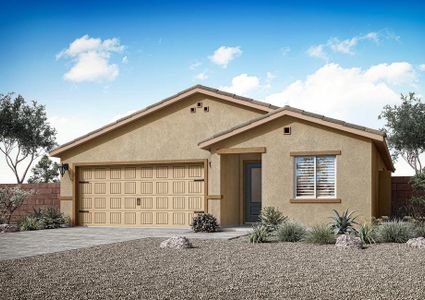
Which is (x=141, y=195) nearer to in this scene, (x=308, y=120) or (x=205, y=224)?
(x=205, y=224)

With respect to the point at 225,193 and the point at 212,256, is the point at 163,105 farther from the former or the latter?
the point at 212,256

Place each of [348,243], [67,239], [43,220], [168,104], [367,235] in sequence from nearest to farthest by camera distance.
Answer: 1. [348,243]
2. [367,235]
3. [67,239]
4. [168,104]
5. [43,220]

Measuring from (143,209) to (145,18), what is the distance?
25.9 feet

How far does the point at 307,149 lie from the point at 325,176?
1.05 meters

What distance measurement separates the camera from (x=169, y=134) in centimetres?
2250

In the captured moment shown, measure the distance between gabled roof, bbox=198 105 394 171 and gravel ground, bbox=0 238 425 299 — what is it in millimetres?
4782

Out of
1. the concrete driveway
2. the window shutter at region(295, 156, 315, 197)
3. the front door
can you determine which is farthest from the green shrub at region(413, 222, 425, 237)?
the front door

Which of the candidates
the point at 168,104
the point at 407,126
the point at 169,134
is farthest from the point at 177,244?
the point at 407,126

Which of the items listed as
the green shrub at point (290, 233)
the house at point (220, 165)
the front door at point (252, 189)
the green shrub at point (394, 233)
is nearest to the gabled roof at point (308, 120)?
the house at point (220, 165)

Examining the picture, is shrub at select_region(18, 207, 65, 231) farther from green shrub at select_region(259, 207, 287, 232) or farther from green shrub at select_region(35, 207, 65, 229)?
green shrub at select_region(259, 207, 287, 232)

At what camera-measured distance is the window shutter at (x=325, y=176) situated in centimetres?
1900

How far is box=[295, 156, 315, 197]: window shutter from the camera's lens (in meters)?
19.2

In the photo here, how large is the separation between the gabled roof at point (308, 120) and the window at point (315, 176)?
1.13 meters

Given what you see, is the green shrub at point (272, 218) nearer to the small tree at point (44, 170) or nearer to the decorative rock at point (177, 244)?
the decorative rock at point (177, 244)
